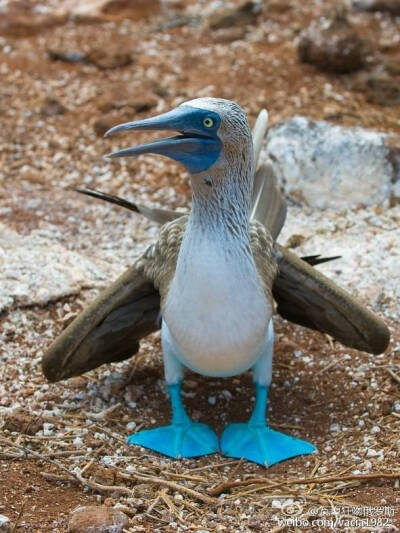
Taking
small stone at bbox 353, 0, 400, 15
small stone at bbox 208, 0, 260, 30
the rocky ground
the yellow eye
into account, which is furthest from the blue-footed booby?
small stone at bbox 353, 0, 400, 15

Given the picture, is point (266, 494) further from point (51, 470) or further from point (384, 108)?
point (384, 108)

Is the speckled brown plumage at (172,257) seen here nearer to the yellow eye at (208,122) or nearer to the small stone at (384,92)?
the yellow eye at (208,122)

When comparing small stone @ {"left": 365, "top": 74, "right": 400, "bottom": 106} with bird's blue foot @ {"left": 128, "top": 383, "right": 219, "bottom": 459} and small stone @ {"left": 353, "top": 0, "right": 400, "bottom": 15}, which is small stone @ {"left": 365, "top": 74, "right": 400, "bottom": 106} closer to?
small stone @ {"left": 353, "top": 0, "right": 400, "bottom": 15}

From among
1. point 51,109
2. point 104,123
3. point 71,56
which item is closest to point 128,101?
point 104,123

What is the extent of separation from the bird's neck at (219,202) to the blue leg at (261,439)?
0.73m

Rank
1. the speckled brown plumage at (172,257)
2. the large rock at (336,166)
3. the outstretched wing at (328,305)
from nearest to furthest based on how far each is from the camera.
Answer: the speckled brown plumage at (172,257)
the outstretched wing at (328,305)
the large rock at (336,166)

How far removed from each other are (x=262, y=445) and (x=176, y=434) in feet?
Answer: 1.33

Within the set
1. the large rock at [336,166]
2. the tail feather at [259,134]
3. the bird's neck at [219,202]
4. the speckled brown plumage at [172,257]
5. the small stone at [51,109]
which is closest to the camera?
the bird's neck at [219,202]

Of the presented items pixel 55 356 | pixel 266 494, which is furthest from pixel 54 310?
pixel 266 494

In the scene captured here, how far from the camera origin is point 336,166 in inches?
240

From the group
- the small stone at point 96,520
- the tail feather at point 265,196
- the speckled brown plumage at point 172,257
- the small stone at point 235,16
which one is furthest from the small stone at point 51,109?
the small stone at point 96,520

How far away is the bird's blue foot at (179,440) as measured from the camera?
165 inches

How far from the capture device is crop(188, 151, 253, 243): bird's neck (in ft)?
12.1

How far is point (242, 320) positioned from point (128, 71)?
438 cm
